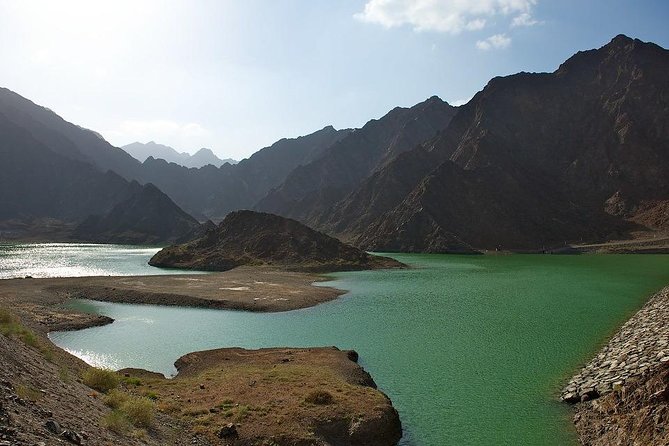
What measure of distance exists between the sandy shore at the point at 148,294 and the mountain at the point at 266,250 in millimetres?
31385

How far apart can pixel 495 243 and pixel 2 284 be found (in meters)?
158

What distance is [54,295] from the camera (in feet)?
226

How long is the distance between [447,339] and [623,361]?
14.8 metres

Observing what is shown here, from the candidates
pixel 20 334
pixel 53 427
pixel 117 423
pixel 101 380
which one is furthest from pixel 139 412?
pixel 20 334

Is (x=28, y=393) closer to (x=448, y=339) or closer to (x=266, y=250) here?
(x=448, y=339)

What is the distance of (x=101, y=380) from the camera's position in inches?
995

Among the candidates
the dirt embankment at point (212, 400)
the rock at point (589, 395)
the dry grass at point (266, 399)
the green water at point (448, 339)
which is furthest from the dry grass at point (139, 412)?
the rock at point (589, 395)

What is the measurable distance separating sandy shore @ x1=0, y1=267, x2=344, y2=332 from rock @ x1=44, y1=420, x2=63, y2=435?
37.6m

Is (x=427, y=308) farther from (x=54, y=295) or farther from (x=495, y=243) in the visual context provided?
(x=495, y=243)

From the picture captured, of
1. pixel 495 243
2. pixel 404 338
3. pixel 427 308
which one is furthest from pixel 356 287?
pixel 495 243

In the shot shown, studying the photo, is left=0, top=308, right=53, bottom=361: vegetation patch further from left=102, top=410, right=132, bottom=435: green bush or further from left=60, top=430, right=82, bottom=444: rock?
left=60, top=430, right=82, bottom=444: rock

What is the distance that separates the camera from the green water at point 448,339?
2552 centimetres

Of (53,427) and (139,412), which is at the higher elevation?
(53,427)

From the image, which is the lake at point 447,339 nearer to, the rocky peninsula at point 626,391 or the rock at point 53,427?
the rocky peninsula at point 626,391
